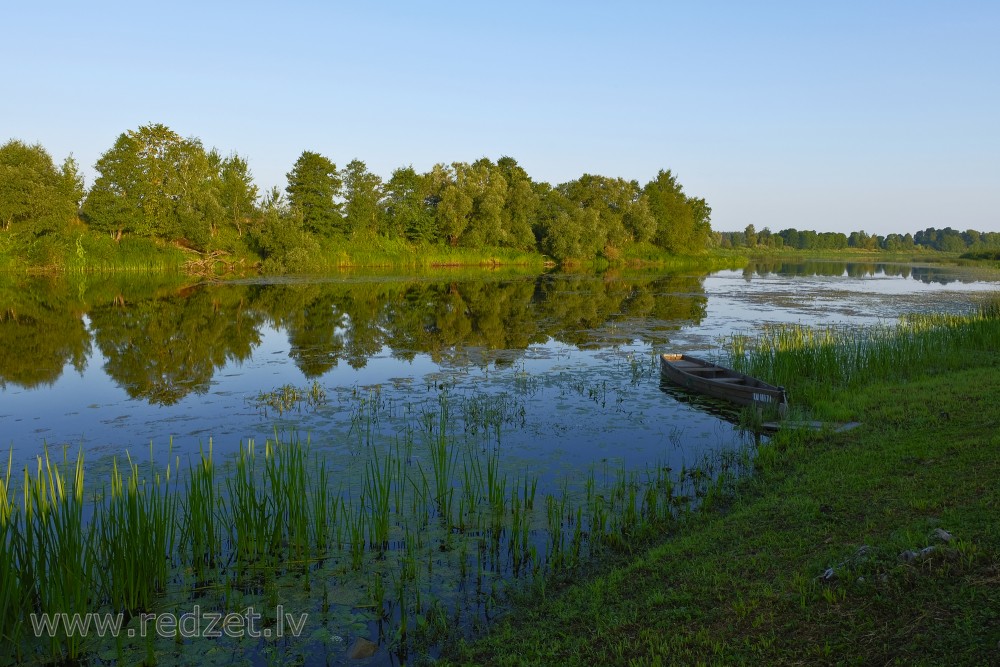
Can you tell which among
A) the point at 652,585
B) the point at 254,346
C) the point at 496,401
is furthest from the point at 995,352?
the point at 254,346

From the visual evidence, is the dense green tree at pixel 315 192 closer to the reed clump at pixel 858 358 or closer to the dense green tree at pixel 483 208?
the dense green tree at pixel 483 208

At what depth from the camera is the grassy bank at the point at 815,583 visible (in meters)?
4.93

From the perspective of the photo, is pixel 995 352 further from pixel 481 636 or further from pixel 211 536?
pixel 211 536

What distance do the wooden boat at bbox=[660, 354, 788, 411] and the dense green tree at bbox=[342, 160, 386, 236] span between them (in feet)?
205

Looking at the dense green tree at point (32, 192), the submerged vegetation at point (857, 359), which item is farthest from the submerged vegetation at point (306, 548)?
the dense green tree at point (32, 192)

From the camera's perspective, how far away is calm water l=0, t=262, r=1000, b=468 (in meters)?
13.3

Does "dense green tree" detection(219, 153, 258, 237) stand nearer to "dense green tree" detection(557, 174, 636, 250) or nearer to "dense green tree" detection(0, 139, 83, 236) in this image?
"dense green tree" detection(0, 139, 83, 236)

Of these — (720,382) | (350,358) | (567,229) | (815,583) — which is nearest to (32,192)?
(350,358)

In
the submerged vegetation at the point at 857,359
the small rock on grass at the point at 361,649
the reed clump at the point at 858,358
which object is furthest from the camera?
the reed clump at the point at 858,358

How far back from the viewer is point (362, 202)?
3009 inches

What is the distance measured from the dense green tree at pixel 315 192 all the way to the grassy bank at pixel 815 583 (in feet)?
230

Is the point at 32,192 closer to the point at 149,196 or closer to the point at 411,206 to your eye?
the point at 149,196

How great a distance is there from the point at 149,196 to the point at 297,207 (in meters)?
15.0

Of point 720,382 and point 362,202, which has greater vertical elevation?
point 362,202
